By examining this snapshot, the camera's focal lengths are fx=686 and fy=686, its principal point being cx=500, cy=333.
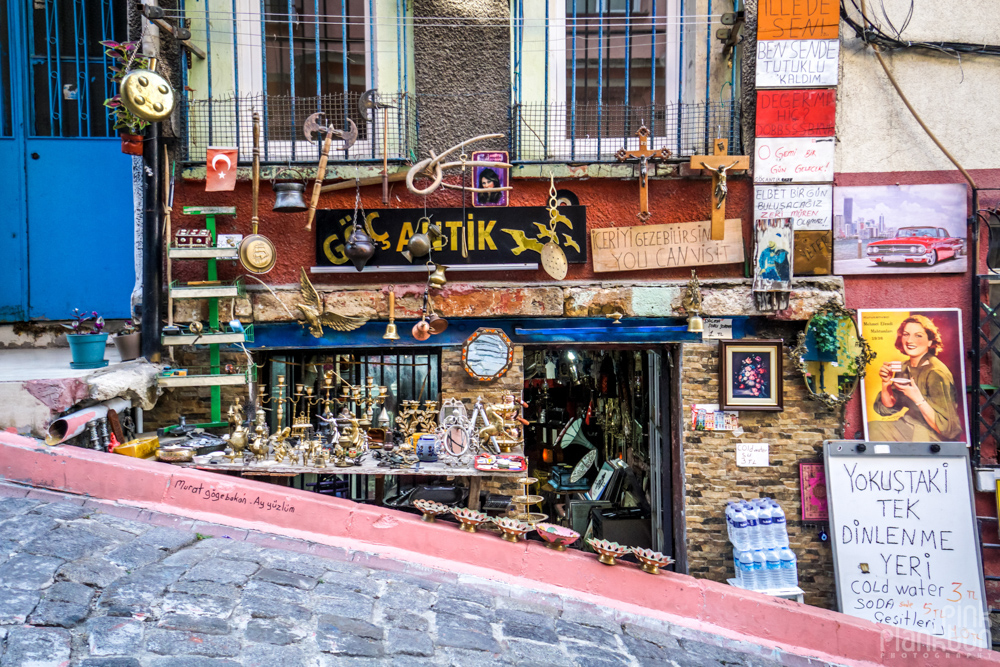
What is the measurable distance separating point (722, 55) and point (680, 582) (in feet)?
14.6

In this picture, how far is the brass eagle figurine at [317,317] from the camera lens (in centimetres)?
571

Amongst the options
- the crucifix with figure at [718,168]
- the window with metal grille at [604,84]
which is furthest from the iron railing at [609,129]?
the crucifix with figure at [718,168]

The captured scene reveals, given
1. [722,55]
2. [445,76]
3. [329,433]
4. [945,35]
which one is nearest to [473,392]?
[329,433]

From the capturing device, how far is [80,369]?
529cm

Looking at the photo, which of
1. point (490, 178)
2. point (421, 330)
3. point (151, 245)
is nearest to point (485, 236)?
point (490, 178)

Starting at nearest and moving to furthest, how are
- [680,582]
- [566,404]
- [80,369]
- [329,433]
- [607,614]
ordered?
[607,614] < [680,582] < [80,369] < [329,433] < [566,404]

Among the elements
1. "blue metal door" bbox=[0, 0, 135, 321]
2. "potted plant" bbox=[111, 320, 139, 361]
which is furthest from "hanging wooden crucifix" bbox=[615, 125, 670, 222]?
"blue metal door" bbox=[0, 0, 135, 321]

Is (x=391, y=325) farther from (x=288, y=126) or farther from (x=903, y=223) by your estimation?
(x=903, y=223)

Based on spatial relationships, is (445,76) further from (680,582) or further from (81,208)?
(680,582)

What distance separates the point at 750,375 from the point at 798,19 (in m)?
3.02

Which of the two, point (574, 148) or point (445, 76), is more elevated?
point (445, 76)

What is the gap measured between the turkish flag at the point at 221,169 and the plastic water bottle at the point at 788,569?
542 cm

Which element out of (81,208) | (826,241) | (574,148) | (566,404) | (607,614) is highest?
(574,148)

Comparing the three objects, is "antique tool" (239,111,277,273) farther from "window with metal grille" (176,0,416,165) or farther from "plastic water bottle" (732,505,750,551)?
"plastic water bottle" (732,505,750,551)
